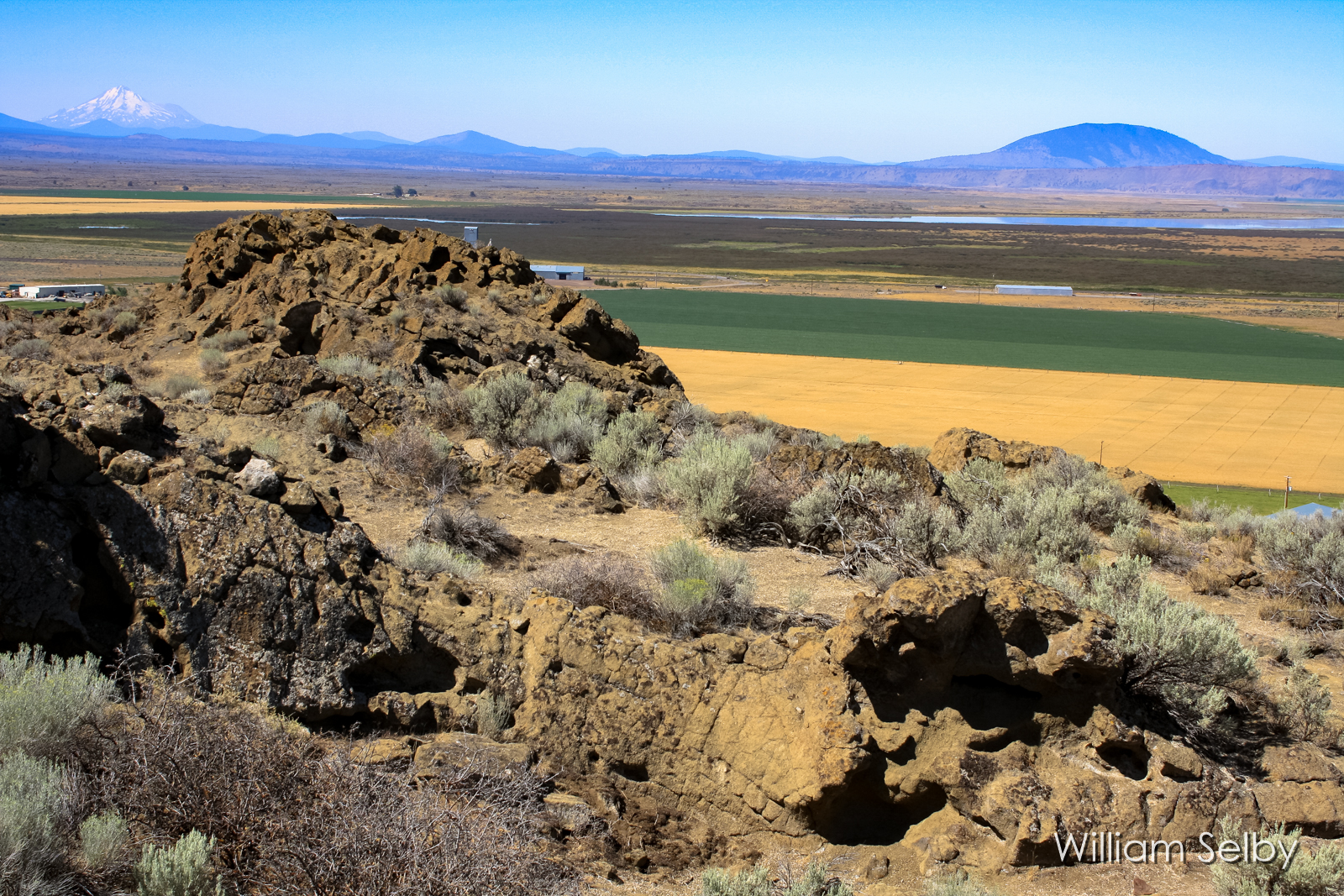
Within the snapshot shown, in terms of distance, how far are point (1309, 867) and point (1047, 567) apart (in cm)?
439

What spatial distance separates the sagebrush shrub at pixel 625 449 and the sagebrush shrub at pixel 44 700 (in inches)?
311

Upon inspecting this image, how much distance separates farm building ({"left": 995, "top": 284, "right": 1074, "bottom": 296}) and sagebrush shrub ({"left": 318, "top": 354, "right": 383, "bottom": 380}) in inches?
2514

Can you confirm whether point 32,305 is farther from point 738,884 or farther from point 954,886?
point 954,886

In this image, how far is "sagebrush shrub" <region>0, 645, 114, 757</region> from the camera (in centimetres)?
404

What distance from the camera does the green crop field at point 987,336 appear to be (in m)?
40.4

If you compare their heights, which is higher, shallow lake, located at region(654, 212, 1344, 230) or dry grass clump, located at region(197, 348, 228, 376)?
shallow lake, located at region(654, 212, 1344, 230)

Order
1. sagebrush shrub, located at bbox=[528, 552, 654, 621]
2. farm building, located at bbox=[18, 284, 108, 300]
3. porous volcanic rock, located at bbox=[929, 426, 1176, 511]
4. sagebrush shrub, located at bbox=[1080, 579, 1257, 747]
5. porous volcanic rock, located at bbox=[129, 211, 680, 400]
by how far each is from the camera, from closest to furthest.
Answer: sagebrush shrub, located at bbox=[1080, 579, 1257, 747], sagebrush shrub, located at bbox=[528, 552, 654, 621], porous volcanic rock, located at bbox=[929, 426, 1176, 511], porous volcanic rock, located at bbox=[129, 211, 680, 400], farm building, located at bbox=[18, 284, 108, 300]

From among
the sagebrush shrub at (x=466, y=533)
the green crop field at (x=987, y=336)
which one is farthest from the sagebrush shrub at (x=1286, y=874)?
the green crop field at (x=987, y=336)

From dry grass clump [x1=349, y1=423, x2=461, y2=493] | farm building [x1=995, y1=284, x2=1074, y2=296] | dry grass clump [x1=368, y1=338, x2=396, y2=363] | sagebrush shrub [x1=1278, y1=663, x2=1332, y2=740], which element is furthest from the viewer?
farm building [x1=995, y1=284, x2=1074, y2=296]

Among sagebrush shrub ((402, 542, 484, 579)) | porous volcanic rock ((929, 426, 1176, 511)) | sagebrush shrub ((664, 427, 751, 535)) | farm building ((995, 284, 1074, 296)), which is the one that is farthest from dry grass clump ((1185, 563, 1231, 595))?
farm building ((995, 284, 1074, 296))

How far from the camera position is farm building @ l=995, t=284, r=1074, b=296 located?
72.2 meters

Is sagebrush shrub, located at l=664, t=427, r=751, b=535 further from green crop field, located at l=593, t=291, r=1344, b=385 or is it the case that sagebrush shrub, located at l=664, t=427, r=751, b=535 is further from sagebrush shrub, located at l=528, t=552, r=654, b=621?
green crop field, located at l=593, t=291, r=1344, b=385

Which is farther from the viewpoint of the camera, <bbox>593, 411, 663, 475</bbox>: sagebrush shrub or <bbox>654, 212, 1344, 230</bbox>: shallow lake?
<bbox>654, 212, 1344, 230</bbox>: shallow lake

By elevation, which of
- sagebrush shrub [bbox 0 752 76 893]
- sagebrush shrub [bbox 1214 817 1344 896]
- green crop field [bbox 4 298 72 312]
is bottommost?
sagebrush shrub [bbox 1214 817 1344 896]
